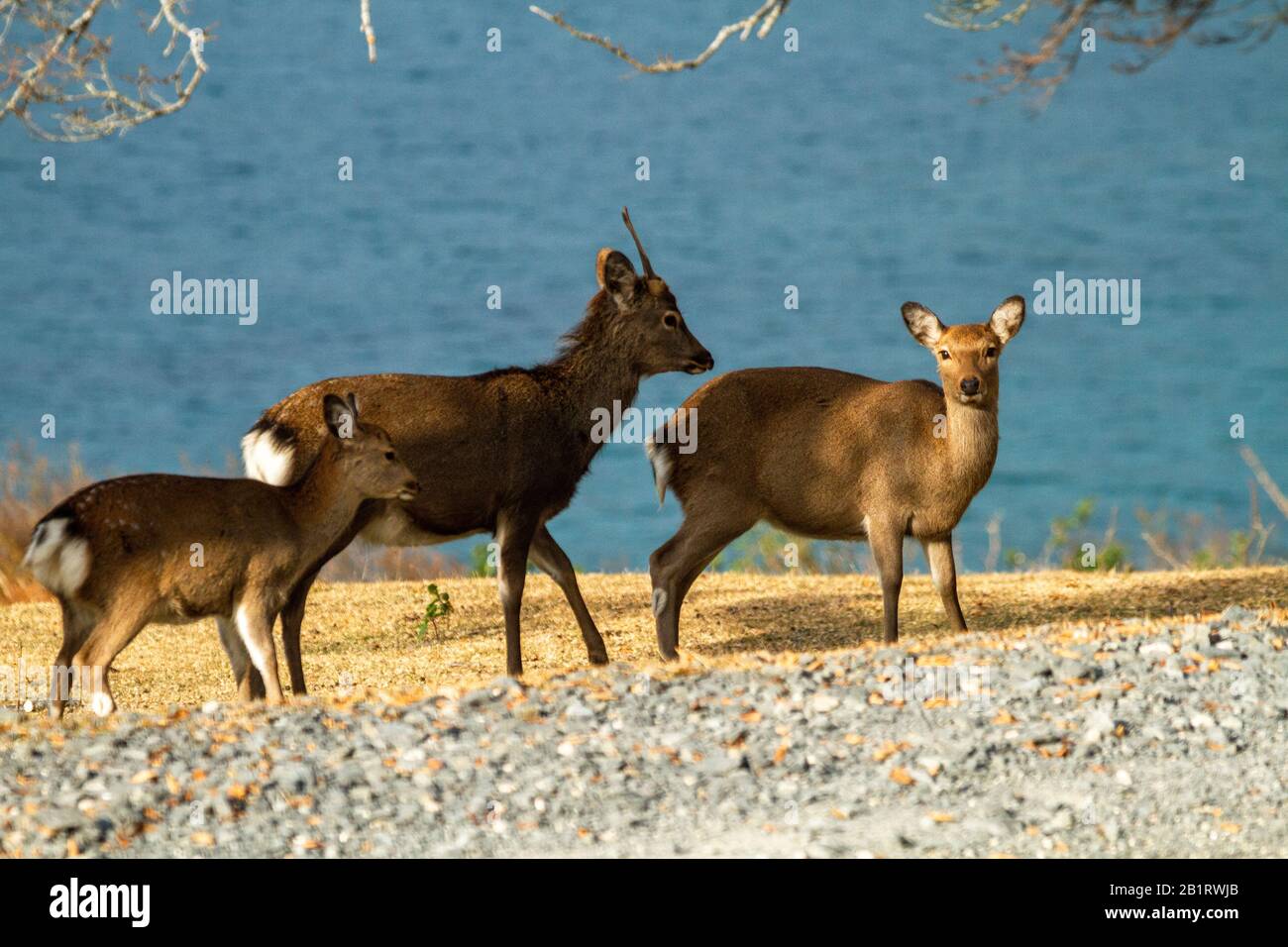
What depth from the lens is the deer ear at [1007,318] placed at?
9.11m

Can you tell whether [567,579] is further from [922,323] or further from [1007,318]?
[1007,318]

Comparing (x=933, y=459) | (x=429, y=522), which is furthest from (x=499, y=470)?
(x=933, y=459)

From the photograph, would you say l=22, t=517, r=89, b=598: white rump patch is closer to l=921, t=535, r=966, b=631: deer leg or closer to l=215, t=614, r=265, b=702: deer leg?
l=215, t=614, r=265, b=702: deer leg

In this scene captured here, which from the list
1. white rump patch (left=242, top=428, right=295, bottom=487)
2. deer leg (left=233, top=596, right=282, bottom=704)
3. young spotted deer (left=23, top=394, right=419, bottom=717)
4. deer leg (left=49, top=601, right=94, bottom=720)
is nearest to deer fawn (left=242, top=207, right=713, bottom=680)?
white rump patch (left=242, top=428, right=295, bottom=487)

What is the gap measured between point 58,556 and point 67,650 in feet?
1.58

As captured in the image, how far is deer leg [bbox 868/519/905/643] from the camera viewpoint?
357 inches

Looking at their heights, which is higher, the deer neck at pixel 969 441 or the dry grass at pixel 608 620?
the deer neck at pixel 969 441

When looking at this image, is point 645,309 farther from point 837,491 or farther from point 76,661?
point 76,661

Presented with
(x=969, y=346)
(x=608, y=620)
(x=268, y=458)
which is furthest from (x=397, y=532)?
(x=969, y=346)

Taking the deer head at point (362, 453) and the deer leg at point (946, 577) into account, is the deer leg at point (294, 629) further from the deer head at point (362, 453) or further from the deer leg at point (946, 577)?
the deer leg at point (946, 577)

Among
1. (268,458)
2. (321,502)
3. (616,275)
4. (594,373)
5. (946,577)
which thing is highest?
(616,275)

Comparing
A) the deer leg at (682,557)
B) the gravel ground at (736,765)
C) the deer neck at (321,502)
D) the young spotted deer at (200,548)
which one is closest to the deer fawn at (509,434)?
the deer neck at (321,502)

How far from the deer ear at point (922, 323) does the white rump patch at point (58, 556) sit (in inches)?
163

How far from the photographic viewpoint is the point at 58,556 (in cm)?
769
